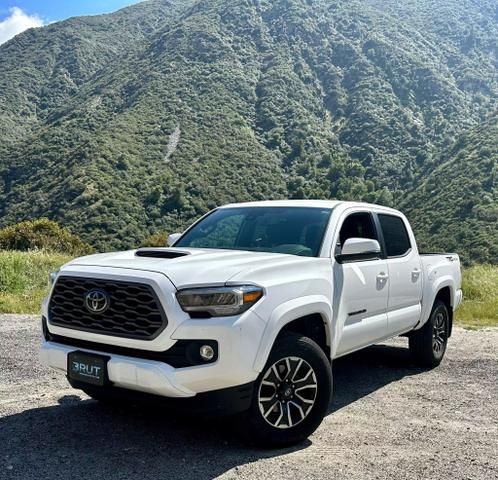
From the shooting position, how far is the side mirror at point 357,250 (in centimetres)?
497

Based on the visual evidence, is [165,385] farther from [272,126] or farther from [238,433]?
[272,126]

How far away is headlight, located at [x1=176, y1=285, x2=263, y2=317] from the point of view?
13.0 feet

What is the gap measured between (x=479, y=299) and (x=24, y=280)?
11.0 meters

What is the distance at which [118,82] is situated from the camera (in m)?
85.2

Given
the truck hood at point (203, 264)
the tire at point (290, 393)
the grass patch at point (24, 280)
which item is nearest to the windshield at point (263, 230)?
the truck hood at point (203, 264)

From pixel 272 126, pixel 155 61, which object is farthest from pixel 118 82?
pixel 272 126

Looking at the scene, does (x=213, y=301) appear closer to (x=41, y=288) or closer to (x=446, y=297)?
(x=446, y=297)

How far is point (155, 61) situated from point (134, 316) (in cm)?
9014

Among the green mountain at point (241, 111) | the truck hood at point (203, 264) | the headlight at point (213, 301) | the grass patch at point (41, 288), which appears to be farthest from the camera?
the green mountain at point (241, 111)

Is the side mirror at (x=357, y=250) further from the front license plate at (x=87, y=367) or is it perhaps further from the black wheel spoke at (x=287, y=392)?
the front license plate at (x=87, y=367)

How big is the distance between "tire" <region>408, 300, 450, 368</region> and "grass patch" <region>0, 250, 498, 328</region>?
3629 mm

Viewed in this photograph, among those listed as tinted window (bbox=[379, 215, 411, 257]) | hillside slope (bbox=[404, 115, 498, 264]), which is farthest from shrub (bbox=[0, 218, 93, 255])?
hillside slope (bbox=[404, 115, 498, 264])

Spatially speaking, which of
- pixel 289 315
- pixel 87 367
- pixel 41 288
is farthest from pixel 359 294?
pixel 41 288

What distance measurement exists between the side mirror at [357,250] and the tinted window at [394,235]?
35.5 inches
